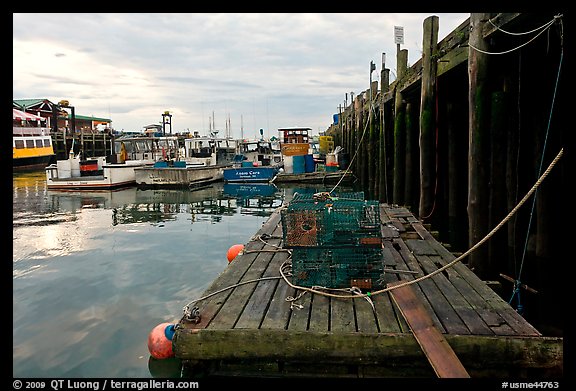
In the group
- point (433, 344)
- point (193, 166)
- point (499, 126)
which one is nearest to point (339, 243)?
point (433, 344)

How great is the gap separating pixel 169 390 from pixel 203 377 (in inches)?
20.9

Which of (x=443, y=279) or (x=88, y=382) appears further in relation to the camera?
(x=443, y=279)

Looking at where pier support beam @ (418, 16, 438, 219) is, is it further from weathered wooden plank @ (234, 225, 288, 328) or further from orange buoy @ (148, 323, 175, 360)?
orange buoy @ (148, 323, 175, 360)

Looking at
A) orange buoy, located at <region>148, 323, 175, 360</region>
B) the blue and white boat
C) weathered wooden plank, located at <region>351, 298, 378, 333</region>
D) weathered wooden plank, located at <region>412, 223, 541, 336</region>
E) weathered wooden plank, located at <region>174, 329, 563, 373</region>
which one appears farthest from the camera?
the blue and white boat

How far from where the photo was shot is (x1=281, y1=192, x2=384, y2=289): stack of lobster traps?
4367 mm

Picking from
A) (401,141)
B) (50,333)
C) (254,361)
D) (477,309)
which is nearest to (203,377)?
(254,361)

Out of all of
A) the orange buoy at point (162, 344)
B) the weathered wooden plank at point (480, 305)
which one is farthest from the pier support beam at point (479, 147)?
the orange buoy at point (162, 344)

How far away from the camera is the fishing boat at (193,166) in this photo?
24547 mm

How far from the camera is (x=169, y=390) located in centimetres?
312

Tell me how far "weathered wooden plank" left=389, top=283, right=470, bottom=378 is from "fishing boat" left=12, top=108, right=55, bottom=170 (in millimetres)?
43222

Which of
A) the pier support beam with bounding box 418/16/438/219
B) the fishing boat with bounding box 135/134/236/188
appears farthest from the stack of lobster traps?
the fishing boat with bounding box 135/134/236/188

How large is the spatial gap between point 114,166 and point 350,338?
2377 centimetres

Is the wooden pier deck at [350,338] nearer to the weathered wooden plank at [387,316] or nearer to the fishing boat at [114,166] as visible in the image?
the weathered wooden plank at [387,316]
